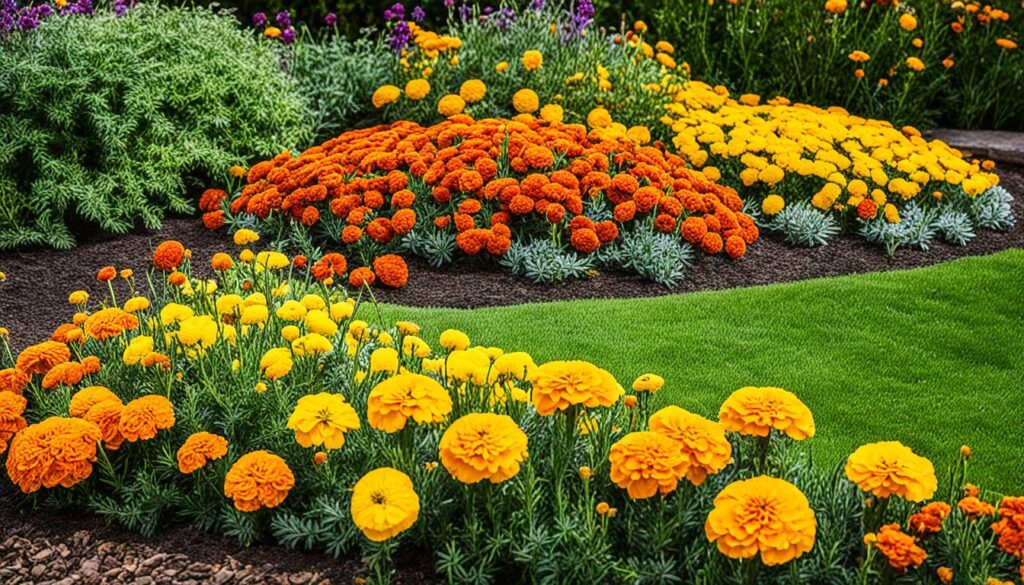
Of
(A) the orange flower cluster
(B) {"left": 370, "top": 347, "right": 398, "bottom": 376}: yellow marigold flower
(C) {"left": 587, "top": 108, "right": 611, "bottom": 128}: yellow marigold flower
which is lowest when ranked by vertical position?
(A) the orange flower cluster

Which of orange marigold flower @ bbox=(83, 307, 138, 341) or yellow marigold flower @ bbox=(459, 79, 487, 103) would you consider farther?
yellow marigold flower @ bbox=(459, 79, 487, 103)

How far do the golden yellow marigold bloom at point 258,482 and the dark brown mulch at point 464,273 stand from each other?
8.30 ft

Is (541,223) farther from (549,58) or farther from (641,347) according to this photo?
(549,58)

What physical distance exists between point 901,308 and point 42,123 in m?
5.04

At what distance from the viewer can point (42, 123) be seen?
6.36m

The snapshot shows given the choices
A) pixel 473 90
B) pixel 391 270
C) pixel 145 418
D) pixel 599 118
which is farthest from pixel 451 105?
pixel 145 418

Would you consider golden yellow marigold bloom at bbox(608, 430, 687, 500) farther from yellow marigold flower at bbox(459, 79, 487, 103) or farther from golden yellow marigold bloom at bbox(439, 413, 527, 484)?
yellow marigold flower at bbox(459, 79, 487, 103)

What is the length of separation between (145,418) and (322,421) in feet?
2.04

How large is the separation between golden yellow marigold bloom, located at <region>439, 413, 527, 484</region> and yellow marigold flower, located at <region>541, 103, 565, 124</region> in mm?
4622

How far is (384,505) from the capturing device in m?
2.42

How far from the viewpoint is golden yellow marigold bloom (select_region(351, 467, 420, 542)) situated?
2.38 metres

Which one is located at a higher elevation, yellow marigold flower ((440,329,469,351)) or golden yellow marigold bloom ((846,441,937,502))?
yellow marigold flower ((440,329,469,351))

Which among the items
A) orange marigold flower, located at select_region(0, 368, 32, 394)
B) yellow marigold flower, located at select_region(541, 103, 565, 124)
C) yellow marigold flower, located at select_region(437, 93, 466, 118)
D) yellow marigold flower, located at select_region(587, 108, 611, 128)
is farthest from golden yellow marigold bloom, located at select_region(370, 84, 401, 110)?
orange marigold flower, located at select_region(0, 368, 32, 394)

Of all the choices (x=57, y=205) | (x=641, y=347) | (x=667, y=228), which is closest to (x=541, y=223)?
(x=667, y=228)
